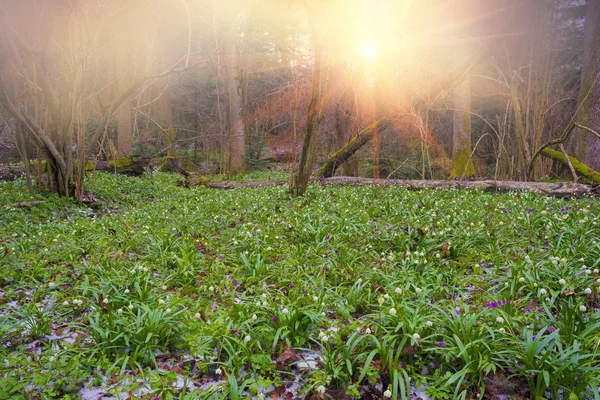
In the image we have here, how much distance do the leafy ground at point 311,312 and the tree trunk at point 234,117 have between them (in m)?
11.1

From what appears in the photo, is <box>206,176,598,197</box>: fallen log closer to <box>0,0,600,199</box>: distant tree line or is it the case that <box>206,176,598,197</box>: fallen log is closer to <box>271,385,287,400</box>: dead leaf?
<box>0,0,600,199</box>: distant tree line

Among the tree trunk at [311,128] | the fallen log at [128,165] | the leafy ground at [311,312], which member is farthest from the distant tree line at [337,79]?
the leafy ground at [311,312]

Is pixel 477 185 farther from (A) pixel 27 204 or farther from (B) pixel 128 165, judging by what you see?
(B) pixel 128 165

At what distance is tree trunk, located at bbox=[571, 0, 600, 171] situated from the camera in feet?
29.8

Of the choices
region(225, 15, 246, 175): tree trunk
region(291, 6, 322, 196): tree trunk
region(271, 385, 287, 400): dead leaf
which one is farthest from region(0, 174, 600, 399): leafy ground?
region(225, 15, 246, 175): tree trunk

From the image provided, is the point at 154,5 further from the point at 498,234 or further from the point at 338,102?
the point at 498,234

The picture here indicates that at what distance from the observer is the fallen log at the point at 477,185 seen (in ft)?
25.0

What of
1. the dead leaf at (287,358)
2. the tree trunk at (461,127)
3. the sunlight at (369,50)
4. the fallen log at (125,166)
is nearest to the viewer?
the dead leaf at (287,358)

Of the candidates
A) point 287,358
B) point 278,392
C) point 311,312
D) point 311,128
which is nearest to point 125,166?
point 311,128

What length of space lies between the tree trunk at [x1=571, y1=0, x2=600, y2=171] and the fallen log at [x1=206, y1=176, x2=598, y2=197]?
221 centimetres

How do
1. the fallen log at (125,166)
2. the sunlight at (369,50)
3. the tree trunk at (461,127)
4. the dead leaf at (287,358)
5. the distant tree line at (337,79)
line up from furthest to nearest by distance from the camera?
1. the fallen log at (125,166)
2. the sunlight at (369,50)
3. the tree trunk at (461,127)
4. the distant tree line at (337,79)
5. the dead leaf at (287,358)

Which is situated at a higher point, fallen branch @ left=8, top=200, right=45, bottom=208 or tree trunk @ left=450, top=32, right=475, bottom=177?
tree trunk @ left=450, top=32, right=475, bottom=177

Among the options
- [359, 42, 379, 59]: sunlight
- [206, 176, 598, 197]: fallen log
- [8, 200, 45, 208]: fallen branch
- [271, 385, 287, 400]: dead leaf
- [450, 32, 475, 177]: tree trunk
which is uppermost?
[359, 42, 379, 59]: sunlight

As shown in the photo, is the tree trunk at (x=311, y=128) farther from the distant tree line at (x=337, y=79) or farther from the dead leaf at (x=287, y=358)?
the dead leaf at (x=287, y=358)
